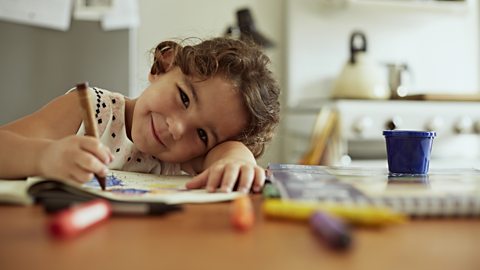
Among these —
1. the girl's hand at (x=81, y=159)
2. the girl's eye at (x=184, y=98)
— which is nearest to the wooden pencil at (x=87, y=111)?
the girl's hand at (x=81, y=159)

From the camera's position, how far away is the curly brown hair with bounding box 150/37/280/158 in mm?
974

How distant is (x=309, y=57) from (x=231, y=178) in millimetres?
1880

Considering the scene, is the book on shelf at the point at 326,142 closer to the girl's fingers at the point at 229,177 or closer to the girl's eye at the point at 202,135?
the girl's eye at the point at 202,135

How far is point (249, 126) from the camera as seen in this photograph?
3.41ft

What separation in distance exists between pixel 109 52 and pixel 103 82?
11 centimetres

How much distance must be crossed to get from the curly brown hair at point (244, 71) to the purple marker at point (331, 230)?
1.91 ft

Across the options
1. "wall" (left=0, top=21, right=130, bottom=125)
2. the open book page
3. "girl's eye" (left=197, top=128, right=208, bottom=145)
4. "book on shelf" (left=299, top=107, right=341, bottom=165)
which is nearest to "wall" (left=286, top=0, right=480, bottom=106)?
"book on shelf" (left=299, top=107, right=341, bottom=165)

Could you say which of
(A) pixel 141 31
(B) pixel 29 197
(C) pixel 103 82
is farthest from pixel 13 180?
(A) pixel 141 31

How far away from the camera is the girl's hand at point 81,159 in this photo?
60 cm

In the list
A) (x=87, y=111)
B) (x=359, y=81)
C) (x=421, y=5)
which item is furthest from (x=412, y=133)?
(x=421, y=5)

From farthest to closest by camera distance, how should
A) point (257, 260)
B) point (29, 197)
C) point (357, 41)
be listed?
point (357, 41)
point (29, 197)
point (257, 260)

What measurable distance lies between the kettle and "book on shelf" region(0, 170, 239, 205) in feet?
5.05

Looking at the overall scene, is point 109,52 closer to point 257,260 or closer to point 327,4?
point 327,4

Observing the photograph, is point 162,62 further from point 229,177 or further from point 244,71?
point 229,177
